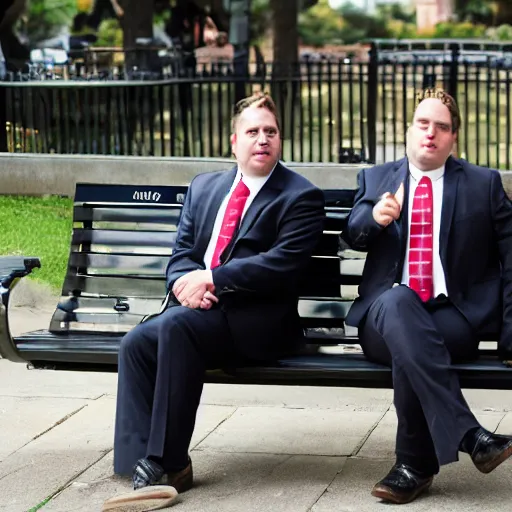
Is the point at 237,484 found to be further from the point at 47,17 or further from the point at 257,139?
the point at 47,17

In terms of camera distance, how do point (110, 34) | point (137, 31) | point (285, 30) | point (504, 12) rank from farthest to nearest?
1. point (504, 12)
2. point (285, 30)
3. point (110, 34)
4. point (137, 31)

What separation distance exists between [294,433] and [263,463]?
18.7 inches

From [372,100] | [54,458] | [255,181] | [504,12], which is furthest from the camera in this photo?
[504,12]

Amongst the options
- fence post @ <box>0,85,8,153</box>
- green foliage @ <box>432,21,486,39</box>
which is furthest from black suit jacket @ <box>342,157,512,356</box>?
green foliage @ <box>432,21,486,39</box>

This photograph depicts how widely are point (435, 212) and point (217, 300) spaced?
87 centimetres

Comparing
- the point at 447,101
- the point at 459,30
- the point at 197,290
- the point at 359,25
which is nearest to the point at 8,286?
the point at 197,290

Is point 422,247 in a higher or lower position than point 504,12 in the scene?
lower

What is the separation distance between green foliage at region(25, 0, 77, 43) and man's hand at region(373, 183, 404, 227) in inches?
421

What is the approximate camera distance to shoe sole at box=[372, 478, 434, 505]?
4.57m

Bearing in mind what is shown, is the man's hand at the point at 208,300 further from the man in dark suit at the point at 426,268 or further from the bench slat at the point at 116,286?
the bench slat at the point at 116,286

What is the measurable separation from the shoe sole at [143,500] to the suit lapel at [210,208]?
1.00 metres

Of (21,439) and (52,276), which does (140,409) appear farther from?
(52,276)

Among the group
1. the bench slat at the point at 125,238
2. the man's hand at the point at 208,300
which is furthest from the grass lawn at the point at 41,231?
the man's hand at the point at 208,300

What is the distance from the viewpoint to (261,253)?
493 cm
